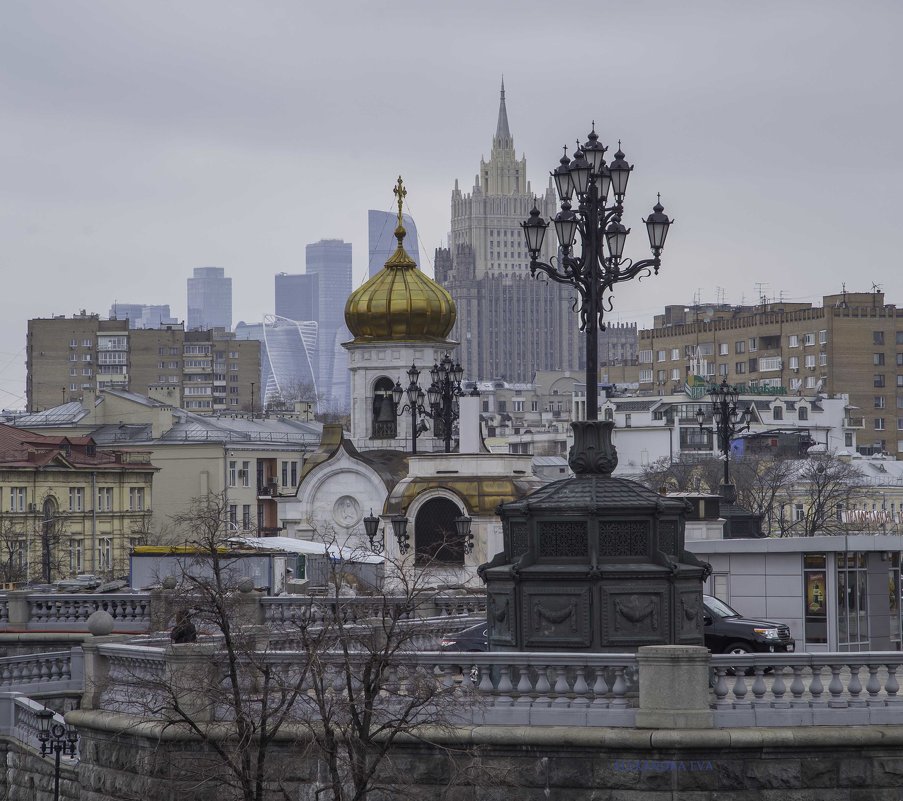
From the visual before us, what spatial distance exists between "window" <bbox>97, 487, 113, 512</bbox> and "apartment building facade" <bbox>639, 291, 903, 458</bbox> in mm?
73357

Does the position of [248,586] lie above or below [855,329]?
below

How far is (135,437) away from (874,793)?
95.7m

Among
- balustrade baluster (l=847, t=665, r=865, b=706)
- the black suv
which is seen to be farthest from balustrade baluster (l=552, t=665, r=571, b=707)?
the black suv

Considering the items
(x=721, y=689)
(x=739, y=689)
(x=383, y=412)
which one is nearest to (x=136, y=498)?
(x=383, y=412)

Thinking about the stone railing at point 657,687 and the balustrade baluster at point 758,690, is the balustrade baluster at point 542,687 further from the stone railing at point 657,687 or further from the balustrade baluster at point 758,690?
the balustrade baluster at point 758,690

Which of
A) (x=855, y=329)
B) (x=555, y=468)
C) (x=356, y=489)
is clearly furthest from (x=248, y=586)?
(x=855, y=329)

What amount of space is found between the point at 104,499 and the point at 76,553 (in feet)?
27.0

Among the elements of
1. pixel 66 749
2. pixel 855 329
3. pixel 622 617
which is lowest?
pixel 66 749

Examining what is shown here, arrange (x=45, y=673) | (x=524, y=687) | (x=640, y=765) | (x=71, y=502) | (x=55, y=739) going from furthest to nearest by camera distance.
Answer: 1. (x=71, y=502)
2. (x=45, y=673)
3. (x=55, y=739)
4. (x=524, y=687)
5. (x=640, y=765)

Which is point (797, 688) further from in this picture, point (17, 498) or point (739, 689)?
point (17, 498)

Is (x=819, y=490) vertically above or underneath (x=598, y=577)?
above

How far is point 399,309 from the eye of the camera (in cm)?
7131

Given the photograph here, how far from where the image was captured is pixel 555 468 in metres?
129

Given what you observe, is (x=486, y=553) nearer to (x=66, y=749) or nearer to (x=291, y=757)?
(x=66, y=749)
